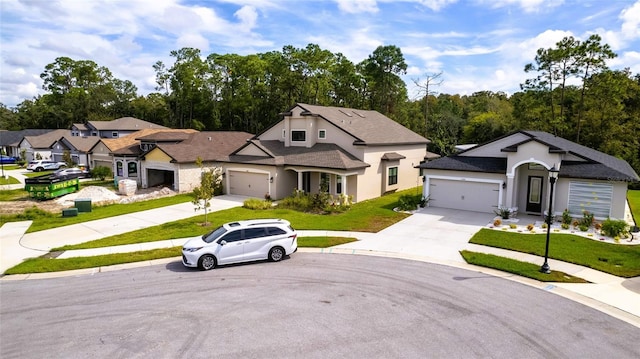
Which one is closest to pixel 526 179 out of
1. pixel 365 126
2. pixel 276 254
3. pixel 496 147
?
pixel 496 147

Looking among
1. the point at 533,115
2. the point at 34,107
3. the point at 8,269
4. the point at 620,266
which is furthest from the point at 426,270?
the point at 34,107

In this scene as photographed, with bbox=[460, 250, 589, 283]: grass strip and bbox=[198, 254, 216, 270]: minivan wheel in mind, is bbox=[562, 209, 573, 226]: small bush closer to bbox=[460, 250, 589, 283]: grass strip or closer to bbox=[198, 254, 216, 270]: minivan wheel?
bbox=[460, 250, 589, 283]: grass strip

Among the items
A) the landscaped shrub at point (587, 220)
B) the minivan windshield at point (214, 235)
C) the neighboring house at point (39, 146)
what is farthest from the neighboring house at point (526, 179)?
the neighboring house at point (39, 146)

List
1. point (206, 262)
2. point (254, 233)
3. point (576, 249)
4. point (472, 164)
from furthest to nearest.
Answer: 1. point (472, 164)
2. point (576, 249)
3. point (254, 233)
4. point (206, 262)

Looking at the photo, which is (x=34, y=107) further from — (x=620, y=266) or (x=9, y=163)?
(x=620, y=266)

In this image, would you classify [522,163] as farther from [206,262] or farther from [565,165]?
[206,262]

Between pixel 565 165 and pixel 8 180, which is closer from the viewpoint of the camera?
pixel 565 165

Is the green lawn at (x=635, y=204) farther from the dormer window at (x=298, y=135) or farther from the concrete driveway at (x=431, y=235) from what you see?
the dormer window at (x=298, y=135)
